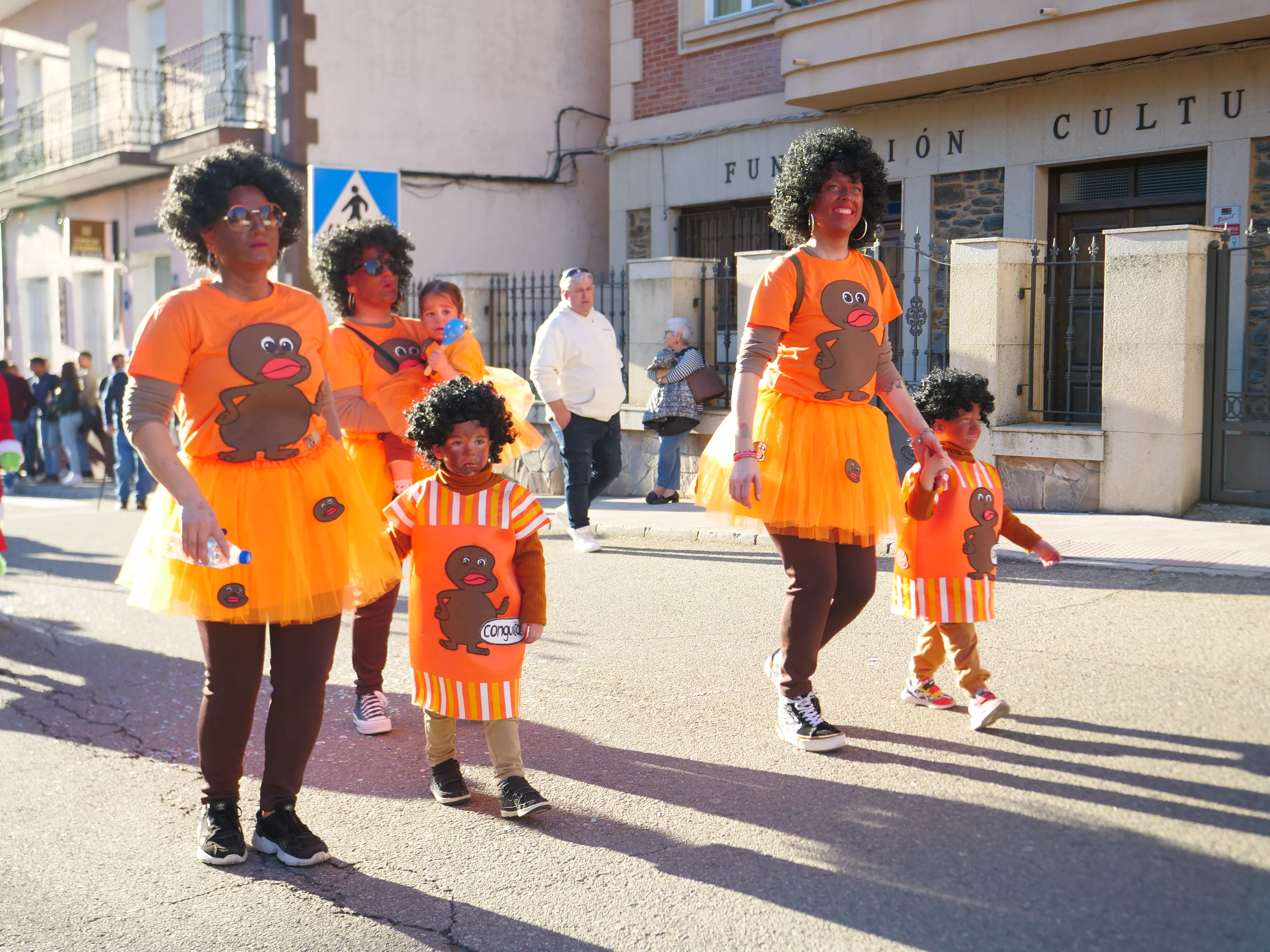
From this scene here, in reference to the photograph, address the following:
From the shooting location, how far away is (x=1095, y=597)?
710cm

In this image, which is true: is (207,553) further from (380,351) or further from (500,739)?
(380,351)

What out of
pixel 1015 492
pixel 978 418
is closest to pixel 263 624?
pixel 978 418

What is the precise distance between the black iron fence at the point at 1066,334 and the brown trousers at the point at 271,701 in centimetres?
770

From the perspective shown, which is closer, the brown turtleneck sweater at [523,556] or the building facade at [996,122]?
the brown turtleneck sweater at [523,556]

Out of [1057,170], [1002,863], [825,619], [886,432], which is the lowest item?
[1002,863]

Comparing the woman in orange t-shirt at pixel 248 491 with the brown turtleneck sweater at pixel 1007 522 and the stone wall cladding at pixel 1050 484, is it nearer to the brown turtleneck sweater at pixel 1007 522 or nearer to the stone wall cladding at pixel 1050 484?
the brown turtleneck sweater at pixel 1007 522

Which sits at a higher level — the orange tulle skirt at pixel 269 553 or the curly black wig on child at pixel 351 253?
the curly black wig on child at pixel 351 253

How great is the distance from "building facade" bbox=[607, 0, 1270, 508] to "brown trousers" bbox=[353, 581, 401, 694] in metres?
6.68

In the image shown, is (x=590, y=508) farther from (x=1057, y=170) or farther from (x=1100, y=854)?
(x=1100, y=854)

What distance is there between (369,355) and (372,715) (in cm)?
139

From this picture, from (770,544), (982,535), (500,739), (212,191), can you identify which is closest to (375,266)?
(212,191)

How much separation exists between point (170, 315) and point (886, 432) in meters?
2.58

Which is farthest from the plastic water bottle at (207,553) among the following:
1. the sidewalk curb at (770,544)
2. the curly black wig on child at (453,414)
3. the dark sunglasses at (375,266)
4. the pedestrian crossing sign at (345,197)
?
the pedestrian crossing sign at (345,197)

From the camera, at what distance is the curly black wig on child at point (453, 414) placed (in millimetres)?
3986
